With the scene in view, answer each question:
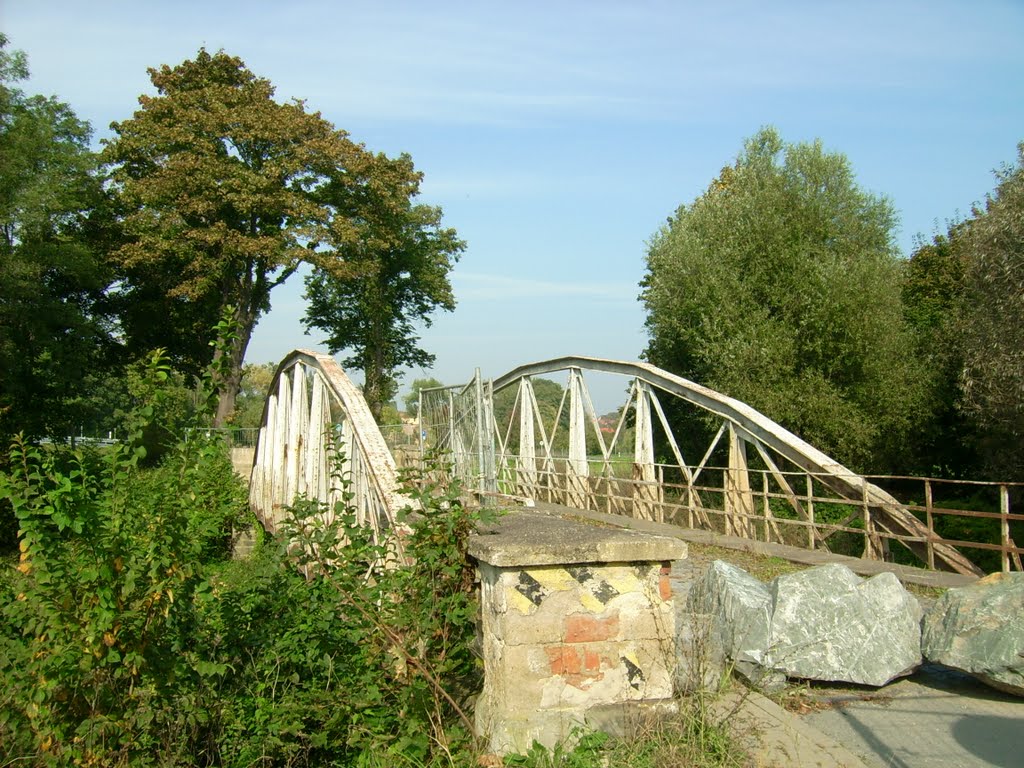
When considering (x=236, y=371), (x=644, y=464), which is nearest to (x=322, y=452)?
(x=644, y=464)

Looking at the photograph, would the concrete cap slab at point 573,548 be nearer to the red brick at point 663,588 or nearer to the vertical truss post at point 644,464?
the red brick at point 663,588

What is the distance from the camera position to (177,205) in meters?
29.3

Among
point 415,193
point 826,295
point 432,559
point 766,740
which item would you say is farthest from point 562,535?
point 415,193

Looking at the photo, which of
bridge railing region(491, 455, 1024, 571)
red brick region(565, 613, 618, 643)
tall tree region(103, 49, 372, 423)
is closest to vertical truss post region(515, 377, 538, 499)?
bridge railing region(491, 455, 1024, 571)

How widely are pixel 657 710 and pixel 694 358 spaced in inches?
819

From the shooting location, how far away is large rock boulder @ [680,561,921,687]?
201 inches

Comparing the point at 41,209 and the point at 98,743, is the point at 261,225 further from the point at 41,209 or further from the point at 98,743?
the point at 98,743

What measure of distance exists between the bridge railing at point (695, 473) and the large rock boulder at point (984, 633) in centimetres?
304

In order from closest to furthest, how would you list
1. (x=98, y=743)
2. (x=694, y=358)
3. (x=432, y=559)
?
(x=98, y=743) < (x=432, y=559) < (x=694, y=358)

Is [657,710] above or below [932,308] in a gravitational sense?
below

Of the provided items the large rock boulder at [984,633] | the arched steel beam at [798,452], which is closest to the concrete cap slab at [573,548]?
the large rock boulder at [984,633]

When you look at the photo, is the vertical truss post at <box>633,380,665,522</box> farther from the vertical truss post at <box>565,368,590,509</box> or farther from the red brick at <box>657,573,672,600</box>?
the red brick at <box>657,573,672,600</box>

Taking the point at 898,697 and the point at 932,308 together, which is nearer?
the point at 898,697

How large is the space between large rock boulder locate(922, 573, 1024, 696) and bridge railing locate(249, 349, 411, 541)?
321cm
